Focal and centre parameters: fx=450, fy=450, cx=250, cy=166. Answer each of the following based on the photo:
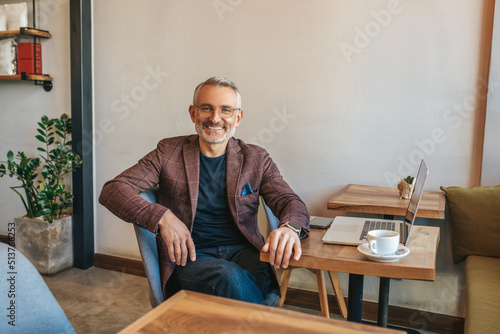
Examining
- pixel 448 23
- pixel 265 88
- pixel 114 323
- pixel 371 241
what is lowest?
pixel 114 323

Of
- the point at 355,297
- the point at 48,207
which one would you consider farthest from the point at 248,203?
the point at 48,207

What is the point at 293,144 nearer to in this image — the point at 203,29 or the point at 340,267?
the point at 203,29

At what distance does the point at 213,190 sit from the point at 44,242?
5.92 ft

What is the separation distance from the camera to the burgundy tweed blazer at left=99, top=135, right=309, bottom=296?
76.6 inches

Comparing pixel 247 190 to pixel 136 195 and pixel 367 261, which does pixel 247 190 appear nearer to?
pixel 136 195

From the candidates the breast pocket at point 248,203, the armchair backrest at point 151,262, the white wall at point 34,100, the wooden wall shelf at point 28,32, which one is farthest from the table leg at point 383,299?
the wooden wall shelf at point 28,32

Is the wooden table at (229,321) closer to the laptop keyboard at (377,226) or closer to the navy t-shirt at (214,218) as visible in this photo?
the laptop keyboard at (377,226)

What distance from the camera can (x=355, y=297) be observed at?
1695mm

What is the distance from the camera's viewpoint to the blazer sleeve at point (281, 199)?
1.78m

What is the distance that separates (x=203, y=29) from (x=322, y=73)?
2.86 ft

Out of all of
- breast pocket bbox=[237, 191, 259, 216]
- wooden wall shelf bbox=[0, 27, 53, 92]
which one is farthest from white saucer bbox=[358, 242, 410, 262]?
wooden wall shelf bbox=[0, 27, 53, 92]

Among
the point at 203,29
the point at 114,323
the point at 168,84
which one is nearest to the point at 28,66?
the point at 168,84

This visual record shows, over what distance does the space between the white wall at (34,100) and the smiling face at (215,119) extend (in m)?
1.78

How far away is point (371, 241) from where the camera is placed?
4.61ft
